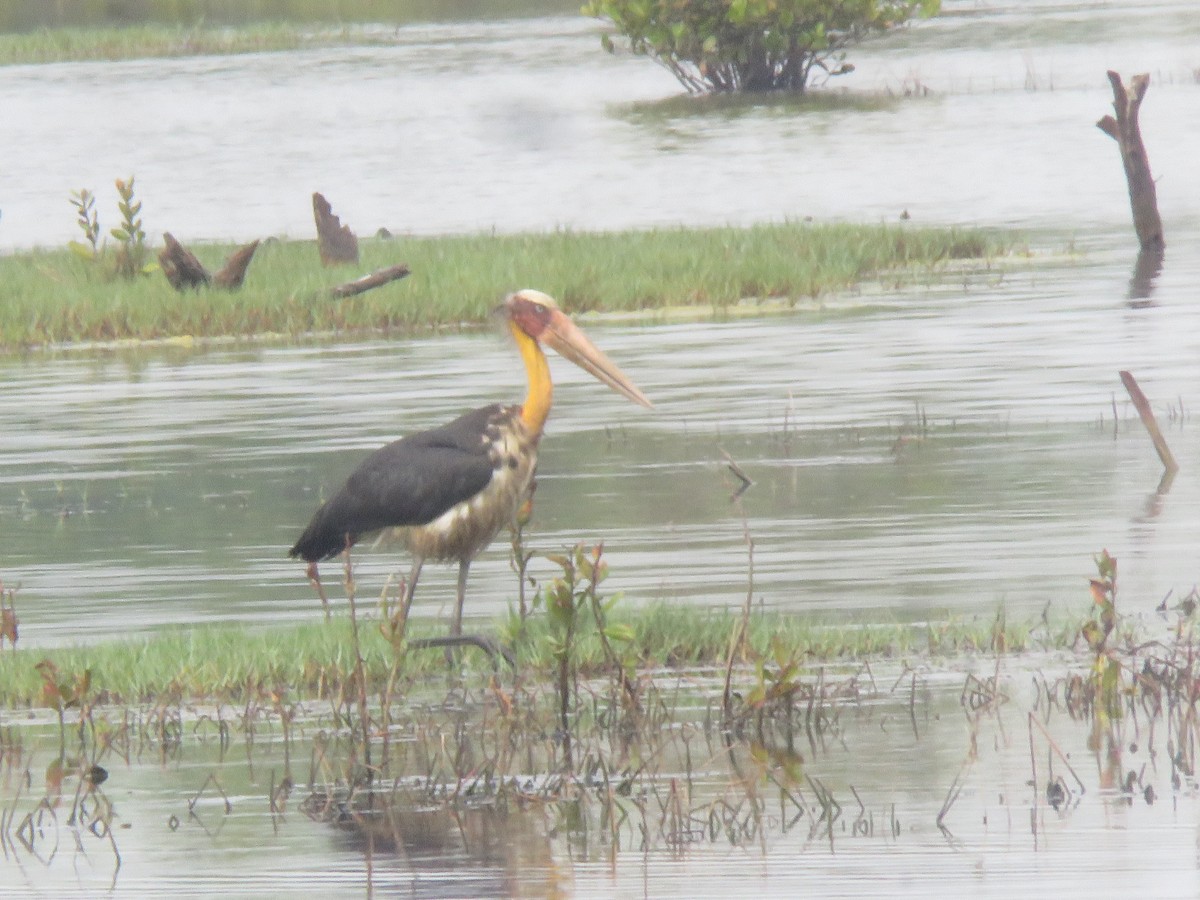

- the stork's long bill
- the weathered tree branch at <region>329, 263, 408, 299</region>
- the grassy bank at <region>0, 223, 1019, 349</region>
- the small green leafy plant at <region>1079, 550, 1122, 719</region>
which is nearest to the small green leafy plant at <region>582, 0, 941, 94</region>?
the grassy bank at <region>0, 223, 1019, 349</region>

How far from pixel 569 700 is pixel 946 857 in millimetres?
2231

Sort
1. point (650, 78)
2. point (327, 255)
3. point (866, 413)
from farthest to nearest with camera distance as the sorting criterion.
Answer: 1. point (650, 78)
2. point (327, 255)
3. point (866, 413)

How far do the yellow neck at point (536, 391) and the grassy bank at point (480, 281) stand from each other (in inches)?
510

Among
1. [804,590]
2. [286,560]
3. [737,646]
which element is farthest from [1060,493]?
[737,646]

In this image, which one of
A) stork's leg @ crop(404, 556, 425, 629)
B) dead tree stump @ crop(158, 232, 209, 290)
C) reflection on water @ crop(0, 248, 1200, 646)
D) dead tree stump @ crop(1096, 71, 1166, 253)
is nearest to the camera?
stork's leg @ crop(404, 556, 425, 629)

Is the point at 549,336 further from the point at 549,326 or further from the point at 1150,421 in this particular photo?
the point at 1150,421

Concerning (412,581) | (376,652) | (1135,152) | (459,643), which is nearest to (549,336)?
(412,581)

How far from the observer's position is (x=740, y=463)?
15.2 metres

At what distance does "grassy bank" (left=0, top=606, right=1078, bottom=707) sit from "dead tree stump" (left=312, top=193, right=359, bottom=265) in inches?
672

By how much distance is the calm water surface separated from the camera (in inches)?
278

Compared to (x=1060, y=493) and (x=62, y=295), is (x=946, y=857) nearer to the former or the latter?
(x=1060, y=493)

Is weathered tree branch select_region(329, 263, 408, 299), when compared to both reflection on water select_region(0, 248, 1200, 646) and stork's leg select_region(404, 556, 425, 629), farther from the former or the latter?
stork's leg select_region(404, 556, 425, 629)

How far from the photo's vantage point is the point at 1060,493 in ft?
44.5

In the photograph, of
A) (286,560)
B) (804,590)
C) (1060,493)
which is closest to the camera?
(804,590)
